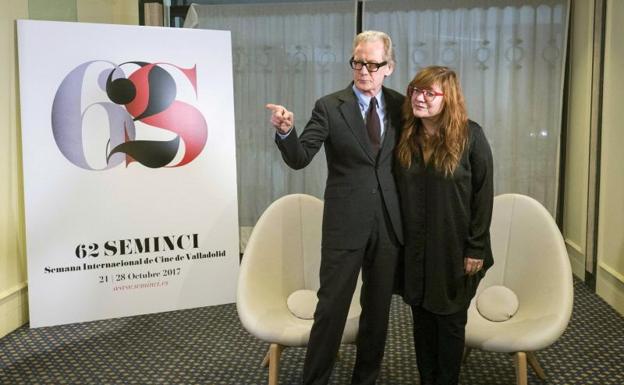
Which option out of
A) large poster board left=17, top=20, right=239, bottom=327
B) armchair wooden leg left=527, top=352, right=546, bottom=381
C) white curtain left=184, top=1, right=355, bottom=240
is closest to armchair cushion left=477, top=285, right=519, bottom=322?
armchair wooden leg left=527, top=352, right=546, bottom=381

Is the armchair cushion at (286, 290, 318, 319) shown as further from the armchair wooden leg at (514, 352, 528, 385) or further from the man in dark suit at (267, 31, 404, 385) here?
the armchair wooden leg at (514, 352, 528, 385)

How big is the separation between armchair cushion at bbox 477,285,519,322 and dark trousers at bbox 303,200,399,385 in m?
0.55

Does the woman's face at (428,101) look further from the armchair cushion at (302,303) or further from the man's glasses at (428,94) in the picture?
the armchair cushion at (302,303)

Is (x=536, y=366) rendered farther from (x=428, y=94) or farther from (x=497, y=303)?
(x=428, y=94)

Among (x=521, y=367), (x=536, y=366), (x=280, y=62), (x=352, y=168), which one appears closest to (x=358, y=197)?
(x=352, y=168)

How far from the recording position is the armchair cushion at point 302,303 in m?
2.54

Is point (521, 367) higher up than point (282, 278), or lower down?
lower down

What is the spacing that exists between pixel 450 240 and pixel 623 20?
2.14 m

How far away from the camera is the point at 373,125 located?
2129mm

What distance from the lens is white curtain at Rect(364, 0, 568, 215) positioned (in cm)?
431

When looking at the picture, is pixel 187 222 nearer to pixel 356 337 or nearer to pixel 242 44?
pixel 356 337

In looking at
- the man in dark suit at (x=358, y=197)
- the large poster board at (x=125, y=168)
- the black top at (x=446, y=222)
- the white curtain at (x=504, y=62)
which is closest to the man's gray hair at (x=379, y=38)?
the man in dark suit at (x=358, y=197)

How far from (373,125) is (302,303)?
0.91 metres

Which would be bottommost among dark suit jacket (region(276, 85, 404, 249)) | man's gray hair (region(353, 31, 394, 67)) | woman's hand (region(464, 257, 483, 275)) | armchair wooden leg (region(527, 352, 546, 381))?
armchair wooden leg (region(527, 352, 546, 381))
